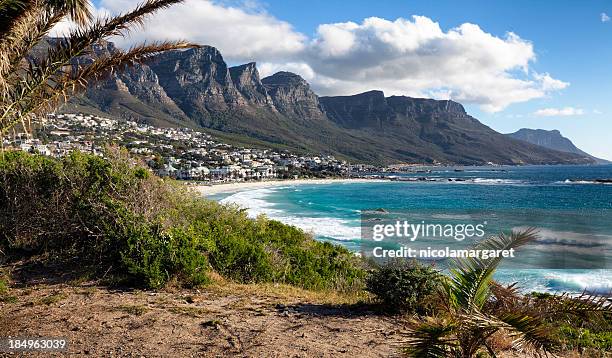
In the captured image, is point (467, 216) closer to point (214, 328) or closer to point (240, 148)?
point (214, 328)

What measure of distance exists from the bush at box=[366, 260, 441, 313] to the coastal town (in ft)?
215

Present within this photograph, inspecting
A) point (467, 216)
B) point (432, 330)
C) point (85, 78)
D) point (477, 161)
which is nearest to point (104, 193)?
point (85, 78)

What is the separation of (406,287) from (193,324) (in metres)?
2.88

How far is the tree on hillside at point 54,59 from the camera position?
4.88 m

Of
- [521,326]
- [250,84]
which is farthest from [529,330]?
[250,84]

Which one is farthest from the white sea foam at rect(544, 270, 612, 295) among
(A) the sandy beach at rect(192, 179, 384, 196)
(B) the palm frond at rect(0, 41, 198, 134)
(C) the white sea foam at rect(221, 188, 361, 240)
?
(A) the sandy beach at rect(192, 179, 384, 196)

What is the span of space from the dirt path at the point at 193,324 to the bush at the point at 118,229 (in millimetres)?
717

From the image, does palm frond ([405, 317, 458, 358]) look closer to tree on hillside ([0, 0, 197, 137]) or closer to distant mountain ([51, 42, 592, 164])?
tree on hillside ([0, 0, 197, 137])

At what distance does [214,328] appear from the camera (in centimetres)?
510

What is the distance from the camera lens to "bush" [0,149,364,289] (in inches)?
285

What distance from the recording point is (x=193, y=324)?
5188 millimetres

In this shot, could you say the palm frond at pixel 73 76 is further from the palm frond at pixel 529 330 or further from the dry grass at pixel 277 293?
the palm frond at pixel 529 330

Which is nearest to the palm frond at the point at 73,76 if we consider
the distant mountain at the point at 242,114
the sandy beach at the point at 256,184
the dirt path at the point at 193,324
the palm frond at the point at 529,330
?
the dirt path at the point at 193,324

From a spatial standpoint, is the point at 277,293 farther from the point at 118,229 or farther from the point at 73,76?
the point at 73,76
